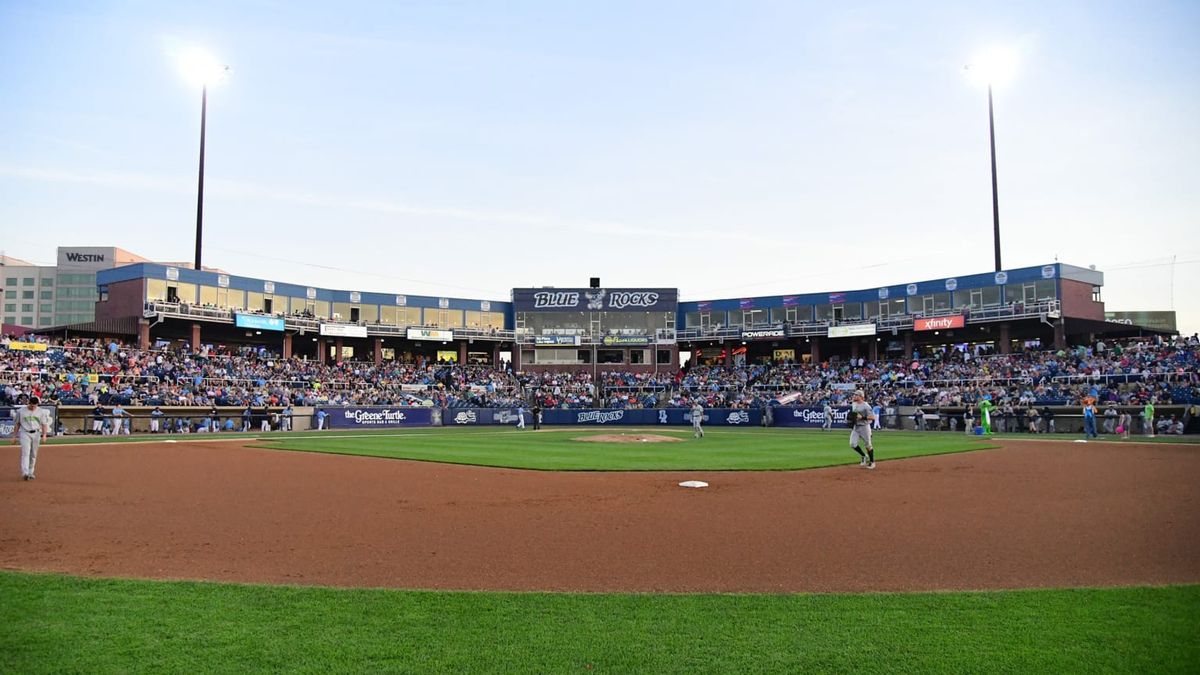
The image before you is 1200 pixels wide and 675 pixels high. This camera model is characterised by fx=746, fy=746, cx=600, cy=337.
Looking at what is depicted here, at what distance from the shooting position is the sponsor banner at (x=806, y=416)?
4891 centimetres

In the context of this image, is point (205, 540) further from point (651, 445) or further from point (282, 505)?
point (651, 445)

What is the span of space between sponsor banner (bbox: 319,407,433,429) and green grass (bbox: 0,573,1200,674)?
44483mm

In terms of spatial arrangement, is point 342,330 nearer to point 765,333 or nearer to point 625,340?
point 625,340

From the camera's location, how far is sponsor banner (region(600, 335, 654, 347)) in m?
78.6

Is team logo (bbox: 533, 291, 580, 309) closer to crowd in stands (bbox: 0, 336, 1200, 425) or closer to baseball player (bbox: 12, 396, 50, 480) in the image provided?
crowd in stands (bbox: 0, 336, 1200, 425)

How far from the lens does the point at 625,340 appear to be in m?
78.8

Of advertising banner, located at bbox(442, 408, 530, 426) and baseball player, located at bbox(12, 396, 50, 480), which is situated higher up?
baseball player, located at bbox(12, 396, 50, 480)

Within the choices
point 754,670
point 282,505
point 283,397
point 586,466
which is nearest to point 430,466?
point 586,466

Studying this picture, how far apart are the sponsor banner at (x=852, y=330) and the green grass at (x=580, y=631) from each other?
211ft

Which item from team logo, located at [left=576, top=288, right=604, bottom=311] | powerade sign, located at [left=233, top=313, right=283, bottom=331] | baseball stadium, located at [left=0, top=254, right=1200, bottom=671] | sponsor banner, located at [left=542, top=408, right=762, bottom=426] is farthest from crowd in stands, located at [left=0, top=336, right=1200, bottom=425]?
team logo, located at [left=576, top=288, right=604, bottom=311]

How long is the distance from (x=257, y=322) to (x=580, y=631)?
64.9 m

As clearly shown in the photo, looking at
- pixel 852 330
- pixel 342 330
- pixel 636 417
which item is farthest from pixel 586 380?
pixel 852 330

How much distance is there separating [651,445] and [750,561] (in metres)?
20.6

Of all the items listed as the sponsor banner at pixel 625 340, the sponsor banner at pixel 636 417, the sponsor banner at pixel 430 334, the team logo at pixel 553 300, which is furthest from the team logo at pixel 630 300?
the sponsor banner at pixel 636 417
